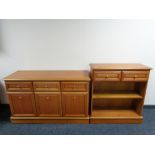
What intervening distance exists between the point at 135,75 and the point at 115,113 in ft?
2.64

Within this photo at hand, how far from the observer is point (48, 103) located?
2115 millimetres

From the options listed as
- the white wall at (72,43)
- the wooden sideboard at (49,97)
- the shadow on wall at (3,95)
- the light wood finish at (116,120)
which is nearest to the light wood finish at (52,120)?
the wooden sideboard at (49,97)

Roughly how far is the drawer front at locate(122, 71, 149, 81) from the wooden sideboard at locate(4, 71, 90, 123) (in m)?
0.56

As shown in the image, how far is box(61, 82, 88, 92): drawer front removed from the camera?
78.9 inches

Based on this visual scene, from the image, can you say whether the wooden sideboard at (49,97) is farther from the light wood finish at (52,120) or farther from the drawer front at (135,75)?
the drawer front at (135,75)

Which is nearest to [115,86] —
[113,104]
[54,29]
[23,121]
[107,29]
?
[113,104]

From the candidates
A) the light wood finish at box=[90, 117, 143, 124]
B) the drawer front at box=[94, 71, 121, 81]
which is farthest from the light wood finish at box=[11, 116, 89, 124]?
the drawer front at box=[94, 71, 121, 81]

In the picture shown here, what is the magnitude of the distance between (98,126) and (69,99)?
2.25ft

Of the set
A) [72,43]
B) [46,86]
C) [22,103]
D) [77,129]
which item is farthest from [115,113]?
[22,103]

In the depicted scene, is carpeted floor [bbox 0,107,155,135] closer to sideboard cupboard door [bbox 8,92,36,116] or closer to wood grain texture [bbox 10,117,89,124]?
wood grain texture [bbox 10,117,89,124]

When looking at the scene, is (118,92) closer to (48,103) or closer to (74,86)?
(74,86)

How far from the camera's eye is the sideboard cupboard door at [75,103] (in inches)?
81.0

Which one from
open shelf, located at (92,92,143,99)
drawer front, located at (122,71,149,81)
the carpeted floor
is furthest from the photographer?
open shelf, located at (92,92,143,99)

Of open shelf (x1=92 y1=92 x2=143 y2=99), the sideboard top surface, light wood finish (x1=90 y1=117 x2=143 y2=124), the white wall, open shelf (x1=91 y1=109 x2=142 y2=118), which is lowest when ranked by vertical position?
light wood finish (x1=90 y1=117 x2=143 y2=124)
